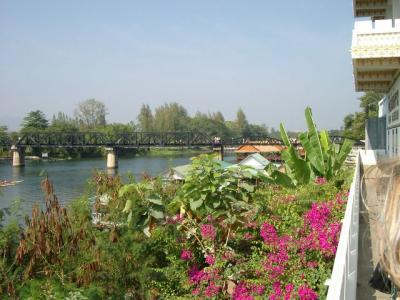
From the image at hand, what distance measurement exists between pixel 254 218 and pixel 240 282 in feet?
4.09

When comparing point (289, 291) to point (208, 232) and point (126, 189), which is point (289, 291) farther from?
point (126, 189)

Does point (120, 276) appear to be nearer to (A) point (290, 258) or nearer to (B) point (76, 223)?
(B) point (76, 223)

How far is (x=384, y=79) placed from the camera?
1181 centimetres

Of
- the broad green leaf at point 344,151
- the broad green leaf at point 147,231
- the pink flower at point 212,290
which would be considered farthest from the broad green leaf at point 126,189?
the broad green leaf at point 344,151

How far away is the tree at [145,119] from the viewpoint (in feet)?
402

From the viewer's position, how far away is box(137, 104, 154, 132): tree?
122500mm

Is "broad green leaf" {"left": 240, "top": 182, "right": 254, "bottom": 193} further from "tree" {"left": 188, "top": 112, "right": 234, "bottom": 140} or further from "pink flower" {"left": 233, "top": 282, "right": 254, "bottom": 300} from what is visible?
"tree" {"left": 188, "top": 112, "right": 234, "bottom": 140}

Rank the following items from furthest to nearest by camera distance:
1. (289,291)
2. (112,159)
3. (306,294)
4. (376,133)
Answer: (112,159) → (376,133) → (289,291) → (306,294)

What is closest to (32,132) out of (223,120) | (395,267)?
(223,120)

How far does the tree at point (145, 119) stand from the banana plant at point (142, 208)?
117m

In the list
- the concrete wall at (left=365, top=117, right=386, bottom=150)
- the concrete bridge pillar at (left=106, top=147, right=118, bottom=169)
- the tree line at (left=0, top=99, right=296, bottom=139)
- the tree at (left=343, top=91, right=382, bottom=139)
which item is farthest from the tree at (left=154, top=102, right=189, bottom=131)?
the concrete wall at (left=365, top=117, right=386, bottom=150)

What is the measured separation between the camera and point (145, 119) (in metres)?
123

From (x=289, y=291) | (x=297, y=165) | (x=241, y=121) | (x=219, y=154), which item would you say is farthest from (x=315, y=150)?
(x=241, y=121)

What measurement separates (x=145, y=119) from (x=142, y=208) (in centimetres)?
11876
